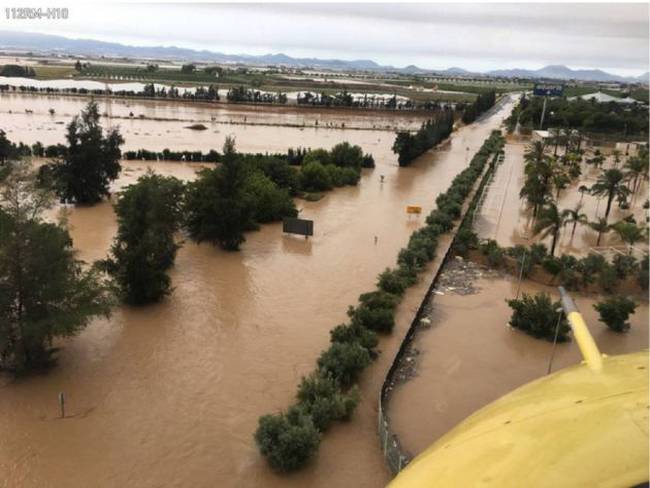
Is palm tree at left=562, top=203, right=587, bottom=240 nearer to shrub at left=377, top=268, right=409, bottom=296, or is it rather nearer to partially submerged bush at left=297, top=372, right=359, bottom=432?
shrub at left=377, top=268, right=409, bottom=296

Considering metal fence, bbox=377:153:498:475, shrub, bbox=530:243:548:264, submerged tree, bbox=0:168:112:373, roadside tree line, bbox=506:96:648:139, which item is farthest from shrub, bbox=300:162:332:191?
roadside tree line, bbox=506:96:648:139

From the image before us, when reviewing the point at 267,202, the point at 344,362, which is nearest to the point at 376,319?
the point at 344,362

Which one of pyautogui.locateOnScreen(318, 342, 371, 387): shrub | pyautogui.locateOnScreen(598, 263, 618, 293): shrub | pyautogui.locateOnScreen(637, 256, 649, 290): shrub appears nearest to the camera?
pyautogui.locateOnScreen(637, 256, 649, 290): shrub

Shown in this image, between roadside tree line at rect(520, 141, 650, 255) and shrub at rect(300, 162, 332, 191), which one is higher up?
roadside tree line at rect(520, 141, 650, 255)

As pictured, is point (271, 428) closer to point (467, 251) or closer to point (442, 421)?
point (442, 421)

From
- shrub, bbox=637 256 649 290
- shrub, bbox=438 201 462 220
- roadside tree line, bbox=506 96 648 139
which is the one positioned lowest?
shrub, bbox=438 201 462 220

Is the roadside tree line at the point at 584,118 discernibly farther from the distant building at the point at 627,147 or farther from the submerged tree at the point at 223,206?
the submerged tree at the point at 223,206

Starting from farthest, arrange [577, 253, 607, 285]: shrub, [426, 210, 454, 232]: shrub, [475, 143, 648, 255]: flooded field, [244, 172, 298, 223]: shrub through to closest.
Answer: [244, 172, 298, 223]: shrub
[426, 210, 454, 232]: shrub
[475, 143, 648, 255]: flooded field
[577, 253, 607, 285]: shrub
